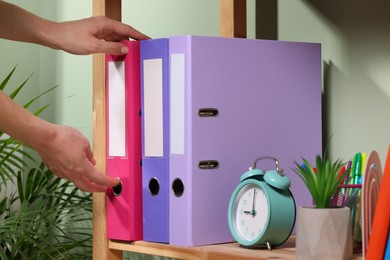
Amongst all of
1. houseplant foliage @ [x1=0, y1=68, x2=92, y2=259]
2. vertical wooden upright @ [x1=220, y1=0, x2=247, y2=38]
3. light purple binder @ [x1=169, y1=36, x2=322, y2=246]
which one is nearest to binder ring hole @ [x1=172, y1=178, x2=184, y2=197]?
light purple binder @ [x1=169, y1=36, x2=322, y2=246]

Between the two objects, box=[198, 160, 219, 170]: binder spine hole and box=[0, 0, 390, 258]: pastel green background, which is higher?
box=[0, 0, 390, 258]: pastel green background

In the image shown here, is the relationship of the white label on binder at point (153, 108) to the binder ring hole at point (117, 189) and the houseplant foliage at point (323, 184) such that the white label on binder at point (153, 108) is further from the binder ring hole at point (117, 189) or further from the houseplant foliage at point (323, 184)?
the houseplant foliage at point (323, 184)

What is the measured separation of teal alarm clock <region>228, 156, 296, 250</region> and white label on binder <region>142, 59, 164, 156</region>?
6.6 inches

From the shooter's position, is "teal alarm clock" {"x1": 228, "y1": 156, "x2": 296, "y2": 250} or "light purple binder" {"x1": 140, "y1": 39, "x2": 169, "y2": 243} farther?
"light purple binder" {"x1": 140, "y1": 39, "x2": 169, "y2": 243}

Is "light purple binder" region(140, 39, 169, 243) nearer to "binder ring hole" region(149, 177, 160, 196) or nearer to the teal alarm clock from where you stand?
"binder ring hole" region(149, 177, 160, 196)

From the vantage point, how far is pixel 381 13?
1413 millimetres

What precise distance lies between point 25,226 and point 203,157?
0.81m

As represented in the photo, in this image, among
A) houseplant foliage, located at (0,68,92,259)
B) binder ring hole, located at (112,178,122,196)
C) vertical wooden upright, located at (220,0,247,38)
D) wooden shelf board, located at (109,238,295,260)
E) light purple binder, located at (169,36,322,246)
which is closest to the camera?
wooden shelf board, located at (109,238,295,260)

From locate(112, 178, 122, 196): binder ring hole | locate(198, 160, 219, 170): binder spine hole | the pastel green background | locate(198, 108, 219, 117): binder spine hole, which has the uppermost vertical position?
the pastel green background

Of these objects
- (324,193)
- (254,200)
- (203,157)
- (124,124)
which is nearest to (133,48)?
(124,124)

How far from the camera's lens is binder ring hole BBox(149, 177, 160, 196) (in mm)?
1364

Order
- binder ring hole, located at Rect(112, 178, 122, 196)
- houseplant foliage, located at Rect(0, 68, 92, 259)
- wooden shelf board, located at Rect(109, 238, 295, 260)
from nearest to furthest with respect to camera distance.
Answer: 1. wooden shelf board, located at Rect(109, 238, 295, 260)
2. binder ring hole, located at Rect(112, 178, 122, 196)
3. houseplant foliage, located at Rect(0, 68, 92, 259)

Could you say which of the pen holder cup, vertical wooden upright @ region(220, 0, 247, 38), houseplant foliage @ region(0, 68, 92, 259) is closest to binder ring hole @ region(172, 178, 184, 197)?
the pen holder cup

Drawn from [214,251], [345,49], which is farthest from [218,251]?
[345,49]
